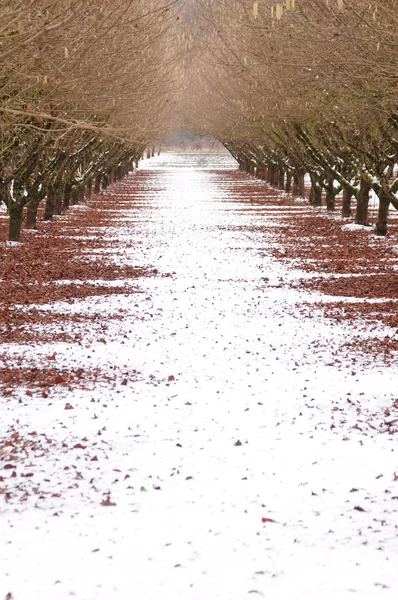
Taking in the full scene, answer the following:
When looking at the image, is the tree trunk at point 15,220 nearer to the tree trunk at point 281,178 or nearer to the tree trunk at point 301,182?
the tree trunk at point 301,182

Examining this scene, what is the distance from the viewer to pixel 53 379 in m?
9.80

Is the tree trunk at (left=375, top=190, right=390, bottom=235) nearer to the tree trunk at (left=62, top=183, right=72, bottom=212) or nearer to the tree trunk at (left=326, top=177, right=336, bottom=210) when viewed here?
the tree trunk at (left=326, top=177, right=336, bottom=210)

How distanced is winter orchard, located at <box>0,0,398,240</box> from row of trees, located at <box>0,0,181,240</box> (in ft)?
0.19

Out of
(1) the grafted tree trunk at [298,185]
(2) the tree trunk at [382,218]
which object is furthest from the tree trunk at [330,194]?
(2) the tree trunk at [382,218]

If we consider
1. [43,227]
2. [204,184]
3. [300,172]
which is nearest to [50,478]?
[43,227]

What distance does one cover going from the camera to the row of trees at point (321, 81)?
1355 centimetres

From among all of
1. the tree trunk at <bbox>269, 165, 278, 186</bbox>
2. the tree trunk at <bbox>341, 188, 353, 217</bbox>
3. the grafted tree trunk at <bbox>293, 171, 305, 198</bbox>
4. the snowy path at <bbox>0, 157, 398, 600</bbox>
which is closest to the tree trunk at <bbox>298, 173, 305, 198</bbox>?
the grafted tree trunk at <bbox>293, 171, 305, 198</bbox>

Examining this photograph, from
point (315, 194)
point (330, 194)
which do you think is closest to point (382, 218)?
point (330, 194)

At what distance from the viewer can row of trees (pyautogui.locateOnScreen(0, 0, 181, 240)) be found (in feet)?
31.2

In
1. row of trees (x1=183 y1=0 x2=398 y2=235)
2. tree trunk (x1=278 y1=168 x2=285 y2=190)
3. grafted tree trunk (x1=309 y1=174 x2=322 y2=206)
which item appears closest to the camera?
row of trees (x1=183 y1=0 x2=398 y2=235)

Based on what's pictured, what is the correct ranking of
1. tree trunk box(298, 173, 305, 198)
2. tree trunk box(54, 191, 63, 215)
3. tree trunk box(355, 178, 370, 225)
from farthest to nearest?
tree trunk box(298, 173, 305, 198), tree trunk box(54, 191, 63, 215), tree trunk box(355, 178, 370, 225)

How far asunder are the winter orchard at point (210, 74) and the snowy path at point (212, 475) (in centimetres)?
290

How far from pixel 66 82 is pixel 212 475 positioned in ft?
27.1

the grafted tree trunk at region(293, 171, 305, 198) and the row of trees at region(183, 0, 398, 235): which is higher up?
the row of trees at region(183, 0, 398, 235)
